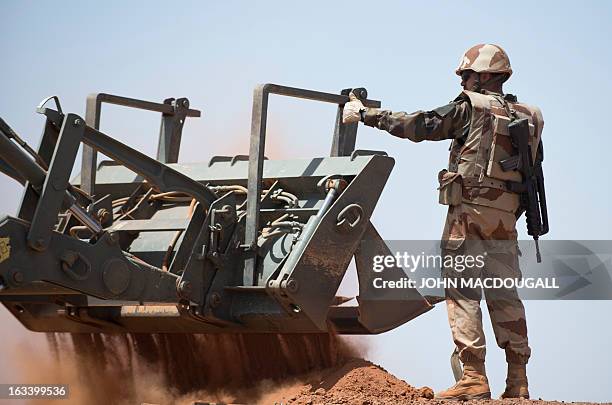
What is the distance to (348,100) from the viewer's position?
8.15 meters

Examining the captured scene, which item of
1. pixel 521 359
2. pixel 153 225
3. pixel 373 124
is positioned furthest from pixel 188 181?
pixel 521 359

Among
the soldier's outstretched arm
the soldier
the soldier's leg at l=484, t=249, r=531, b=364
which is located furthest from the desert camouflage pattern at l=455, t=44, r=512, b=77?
the soldier's leg at l=484, t=249, r=531, b=364

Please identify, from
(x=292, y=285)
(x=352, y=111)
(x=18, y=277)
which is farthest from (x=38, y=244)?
(x=352, y=111)

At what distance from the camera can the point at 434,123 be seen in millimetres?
7328

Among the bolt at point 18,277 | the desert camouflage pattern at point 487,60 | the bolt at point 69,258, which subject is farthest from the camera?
the desert camouflage pattern at point 487,60

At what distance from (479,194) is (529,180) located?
0.37 meters

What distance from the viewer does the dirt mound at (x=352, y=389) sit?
23.6 feet

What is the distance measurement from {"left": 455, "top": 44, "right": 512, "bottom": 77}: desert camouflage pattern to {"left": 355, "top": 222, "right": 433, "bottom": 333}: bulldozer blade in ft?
3.91

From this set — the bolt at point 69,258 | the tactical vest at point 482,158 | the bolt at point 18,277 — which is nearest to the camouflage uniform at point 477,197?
the tactical vest at point 482,158

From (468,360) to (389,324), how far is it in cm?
74

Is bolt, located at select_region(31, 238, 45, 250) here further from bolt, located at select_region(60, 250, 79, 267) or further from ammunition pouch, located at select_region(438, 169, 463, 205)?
ammunition pouch, located at select_region(438, 169, 463, 205)

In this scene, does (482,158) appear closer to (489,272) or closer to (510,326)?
(489,272)

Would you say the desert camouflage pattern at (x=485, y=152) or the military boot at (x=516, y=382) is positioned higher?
the desert camouflage pattern at (x=485, y=152)

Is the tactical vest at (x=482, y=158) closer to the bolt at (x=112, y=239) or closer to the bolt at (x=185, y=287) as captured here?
the bolt at (x=185, y=287)
